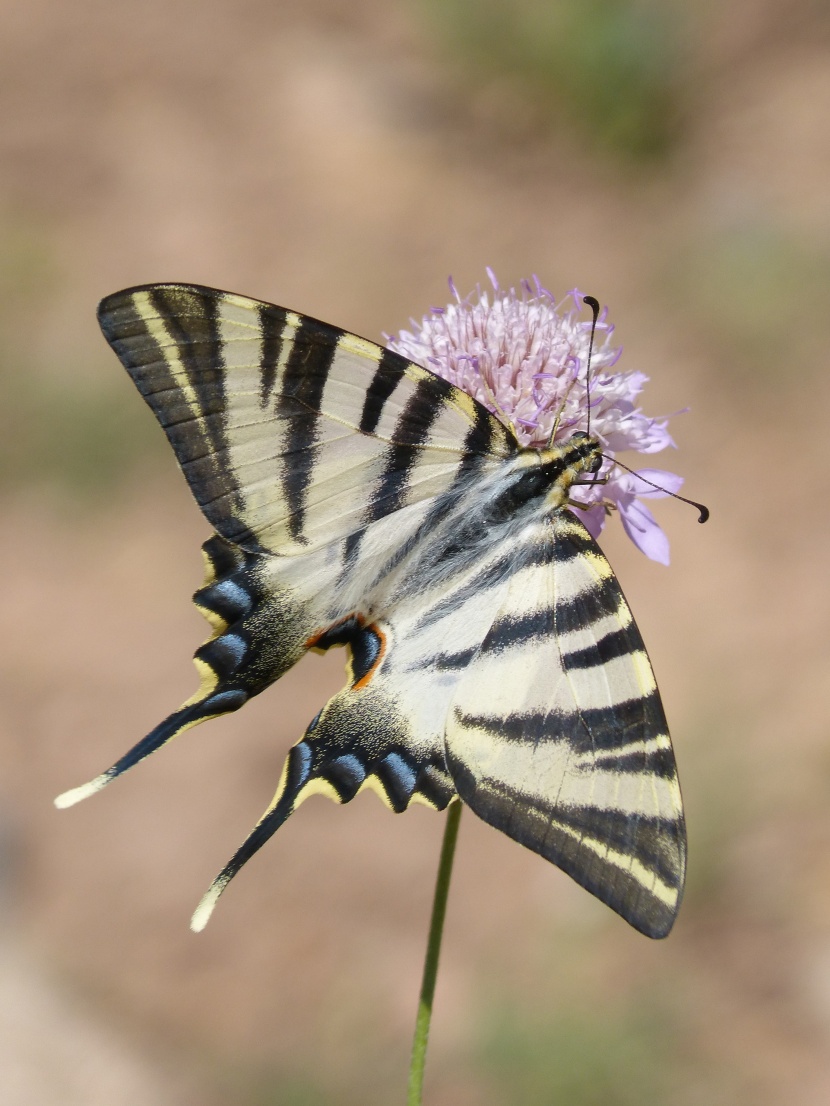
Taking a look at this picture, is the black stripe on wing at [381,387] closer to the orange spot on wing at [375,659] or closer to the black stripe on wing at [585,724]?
the orange spot on wing at [375,659]

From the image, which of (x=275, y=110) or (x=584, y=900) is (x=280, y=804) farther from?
(x=275, y=110)

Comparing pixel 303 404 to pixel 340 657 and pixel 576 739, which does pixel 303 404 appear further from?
pixel 340 657

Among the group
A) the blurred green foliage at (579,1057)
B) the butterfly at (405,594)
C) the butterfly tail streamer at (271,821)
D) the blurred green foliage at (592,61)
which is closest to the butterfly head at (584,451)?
the butterfly at (405,594)

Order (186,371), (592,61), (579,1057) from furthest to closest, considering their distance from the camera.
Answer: (592,61) → (579,1057) → (186,371)

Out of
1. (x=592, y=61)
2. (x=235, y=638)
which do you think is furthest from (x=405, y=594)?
(x=592, y=61)

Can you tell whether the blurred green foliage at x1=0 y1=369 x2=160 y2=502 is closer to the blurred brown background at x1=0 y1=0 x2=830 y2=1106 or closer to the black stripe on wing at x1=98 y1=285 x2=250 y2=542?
the blurred brown background at x1=0 y1=0 x2=830 y2=1106

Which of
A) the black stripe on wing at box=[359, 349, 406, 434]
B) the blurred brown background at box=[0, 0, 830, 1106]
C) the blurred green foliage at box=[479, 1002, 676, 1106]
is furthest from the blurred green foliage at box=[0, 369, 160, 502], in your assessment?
the black stripe on wing at box=[359, 349, 406, 434]
